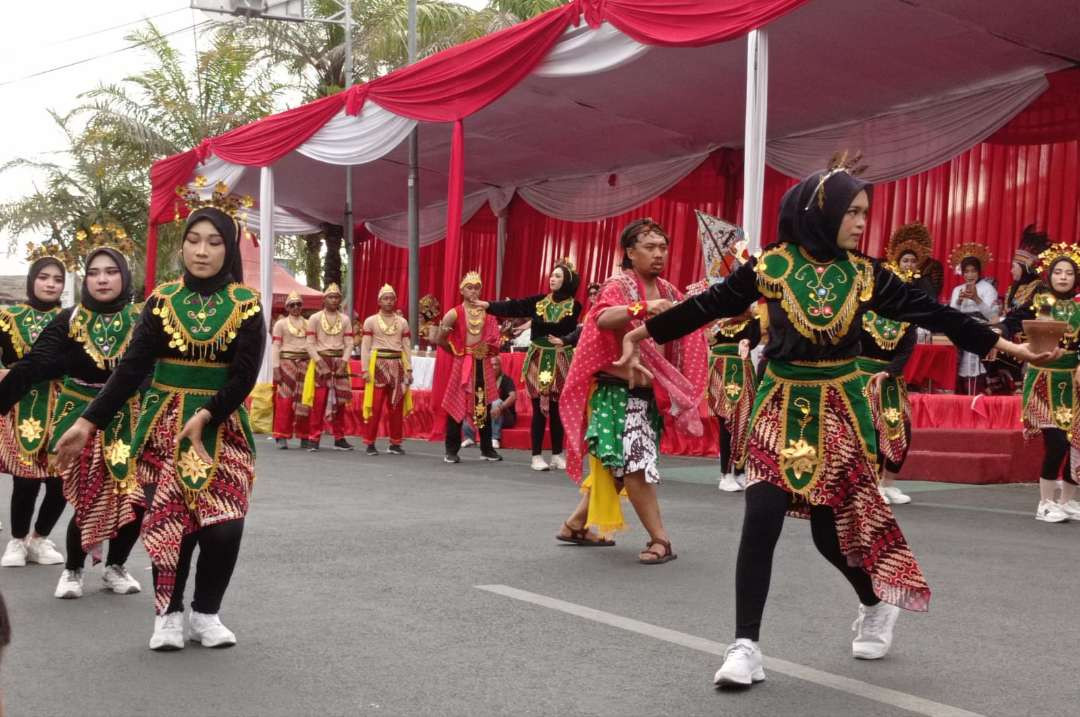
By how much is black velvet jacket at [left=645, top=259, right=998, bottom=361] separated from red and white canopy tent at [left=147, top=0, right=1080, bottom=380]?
662 centimetres

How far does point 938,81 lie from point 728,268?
5.73m

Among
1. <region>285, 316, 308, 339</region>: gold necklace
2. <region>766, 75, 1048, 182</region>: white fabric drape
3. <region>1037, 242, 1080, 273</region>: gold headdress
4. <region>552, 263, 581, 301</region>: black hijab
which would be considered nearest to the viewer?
<region>1037, 242, 1080, 273</region>: gold headdress

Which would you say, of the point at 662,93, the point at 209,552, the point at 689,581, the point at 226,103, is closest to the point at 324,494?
the point at 689,581

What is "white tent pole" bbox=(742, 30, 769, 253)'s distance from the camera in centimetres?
1089

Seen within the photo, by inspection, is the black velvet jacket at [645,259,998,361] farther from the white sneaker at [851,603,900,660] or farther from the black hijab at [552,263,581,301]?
the black hijab at [552,263,581,301]

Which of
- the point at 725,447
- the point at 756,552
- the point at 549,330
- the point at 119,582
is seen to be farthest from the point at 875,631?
the point at 549,330

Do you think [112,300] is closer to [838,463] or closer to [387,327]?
[838,463]

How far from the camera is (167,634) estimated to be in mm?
4508

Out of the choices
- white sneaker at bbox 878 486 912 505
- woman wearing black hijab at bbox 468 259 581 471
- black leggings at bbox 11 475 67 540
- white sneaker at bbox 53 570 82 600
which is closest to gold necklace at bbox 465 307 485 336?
woman wearing black hijab at bbox 468 259 581 471

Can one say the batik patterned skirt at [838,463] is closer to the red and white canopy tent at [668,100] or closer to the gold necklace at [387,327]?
the red and white canopy tent at [668,100]

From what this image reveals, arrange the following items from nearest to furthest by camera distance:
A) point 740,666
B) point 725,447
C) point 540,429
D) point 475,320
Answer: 1. point 740,666
2. point 725,447
3. point 540,429
4. point 475,320

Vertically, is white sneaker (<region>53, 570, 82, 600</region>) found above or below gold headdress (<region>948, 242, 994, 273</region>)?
below

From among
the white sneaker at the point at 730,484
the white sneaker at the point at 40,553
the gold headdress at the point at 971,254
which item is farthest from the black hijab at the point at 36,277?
the gold headdress at the point at 971,254

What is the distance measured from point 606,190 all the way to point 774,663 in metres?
16.9
